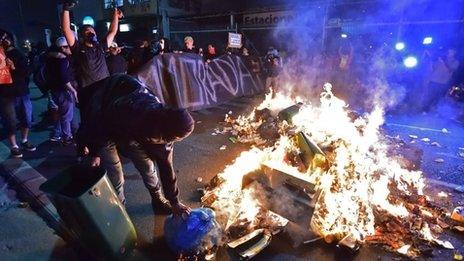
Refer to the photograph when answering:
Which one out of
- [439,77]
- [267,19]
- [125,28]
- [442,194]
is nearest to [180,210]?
[442,194]

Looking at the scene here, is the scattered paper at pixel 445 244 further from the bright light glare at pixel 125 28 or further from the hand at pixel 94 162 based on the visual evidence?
the bright light glare at pixel 125 28

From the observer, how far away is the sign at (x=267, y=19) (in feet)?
61.3

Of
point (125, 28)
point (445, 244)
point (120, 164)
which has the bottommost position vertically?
point (445, 244)

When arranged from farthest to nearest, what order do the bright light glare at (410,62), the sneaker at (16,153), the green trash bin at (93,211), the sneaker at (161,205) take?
the bright light glare at (410,62) → the sneaker at (16,153) → the sneaker at (161,205) → the green trash bin at (93,211)

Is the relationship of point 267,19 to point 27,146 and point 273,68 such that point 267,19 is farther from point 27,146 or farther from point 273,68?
point 27,146

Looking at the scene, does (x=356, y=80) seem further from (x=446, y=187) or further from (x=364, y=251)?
(x=364, y=251)

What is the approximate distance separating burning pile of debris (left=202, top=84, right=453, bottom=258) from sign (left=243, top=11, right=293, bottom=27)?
15.0 metres

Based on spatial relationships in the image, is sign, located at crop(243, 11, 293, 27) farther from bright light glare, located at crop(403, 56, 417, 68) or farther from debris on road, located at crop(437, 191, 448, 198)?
debris on road, located at crop(437, 191, 448, 198)

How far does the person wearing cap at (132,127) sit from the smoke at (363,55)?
8.48 meters

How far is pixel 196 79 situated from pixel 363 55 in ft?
25.0

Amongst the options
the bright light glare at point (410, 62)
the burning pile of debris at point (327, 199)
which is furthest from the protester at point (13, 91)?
the bright light glare at point (410, 62)

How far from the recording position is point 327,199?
393cm

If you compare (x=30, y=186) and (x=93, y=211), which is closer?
(x=93, y=211)

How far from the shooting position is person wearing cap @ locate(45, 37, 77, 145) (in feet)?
20.2
